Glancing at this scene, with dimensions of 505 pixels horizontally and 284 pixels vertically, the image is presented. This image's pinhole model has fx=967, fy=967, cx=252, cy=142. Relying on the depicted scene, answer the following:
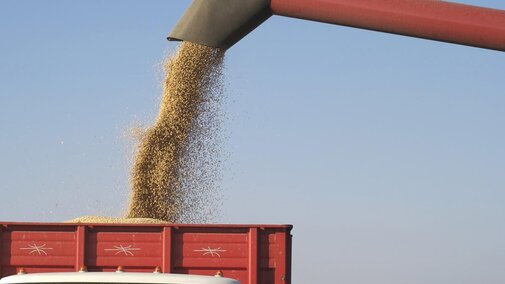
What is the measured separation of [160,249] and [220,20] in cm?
288

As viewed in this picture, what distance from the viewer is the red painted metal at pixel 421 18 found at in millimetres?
9594

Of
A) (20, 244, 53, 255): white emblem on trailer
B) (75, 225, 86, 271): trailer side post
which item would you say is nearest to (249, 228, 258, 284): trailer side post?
(75, 225, 86, 271): trailer side post

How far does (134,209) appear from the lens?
45.4 ft

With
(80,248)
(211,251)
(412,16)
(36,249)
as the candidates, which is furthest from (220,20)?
(36,249)

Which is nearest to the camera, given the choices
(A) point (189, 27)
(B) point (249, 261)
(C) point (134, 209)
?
(B) point (249, 261)

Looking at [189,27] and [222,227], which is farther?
[189,27]

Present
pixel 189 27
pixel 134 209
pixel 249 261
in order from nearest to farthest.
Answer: pixel 249 261 < pixel 189 27 < pixel 134 209

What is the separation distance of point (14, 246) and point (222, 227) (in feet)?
7.05

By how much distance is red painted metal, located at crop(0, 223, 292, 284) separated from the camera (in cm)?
959

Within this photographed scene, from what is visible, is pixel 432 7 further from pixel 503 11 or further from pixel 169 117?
pixel 169 117

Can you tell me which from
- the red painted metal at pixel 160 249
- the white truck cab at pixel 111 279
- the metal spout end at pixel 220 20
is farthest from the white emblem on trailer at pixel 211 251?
the white truck cab at pixel 111 279

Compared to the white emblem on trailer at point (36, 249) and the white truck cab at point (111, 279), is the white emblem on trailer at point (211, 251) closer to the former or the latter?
the white emblem on trailer at point (36, 249)

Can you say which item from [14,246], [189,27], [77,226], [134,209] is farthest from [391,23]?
[134,209]

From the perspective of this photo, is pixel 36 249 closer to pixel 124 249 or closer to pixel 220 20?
pixel 124 249
